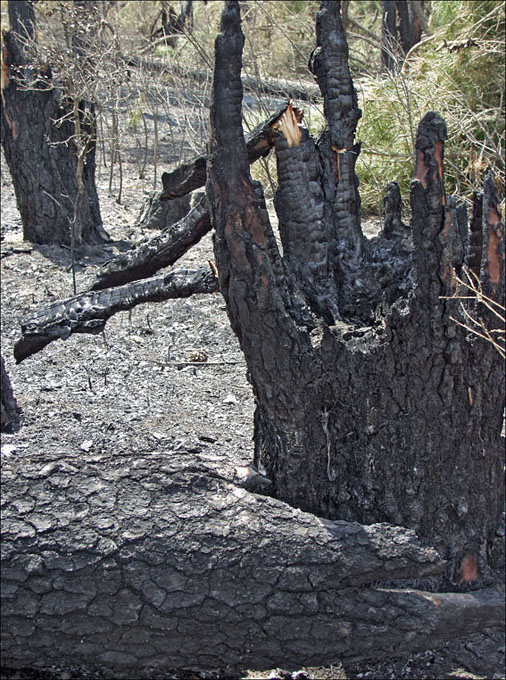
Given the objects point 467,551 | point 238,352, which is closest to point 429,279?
point 467,551

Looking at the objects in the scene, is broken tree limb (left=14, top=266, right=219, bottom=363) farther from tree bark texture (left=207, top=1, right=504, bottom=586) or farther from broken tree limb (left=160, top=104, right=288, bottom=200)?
tree bark texture (left=207, top=1, right=504, bottom=586)

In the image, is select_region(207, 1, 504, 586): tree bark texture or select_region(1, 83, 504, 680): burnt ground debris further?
select_region(1, 83, 504, 680): burnt ground debris

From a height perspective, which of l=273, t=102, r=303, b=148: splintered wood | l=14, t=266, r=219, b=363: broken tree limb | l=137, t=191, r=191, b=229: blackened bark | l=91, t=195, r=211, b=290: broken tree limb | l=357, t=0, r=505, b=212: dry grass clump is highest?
l=357, t=0, r=505, b=212: dry grass clump

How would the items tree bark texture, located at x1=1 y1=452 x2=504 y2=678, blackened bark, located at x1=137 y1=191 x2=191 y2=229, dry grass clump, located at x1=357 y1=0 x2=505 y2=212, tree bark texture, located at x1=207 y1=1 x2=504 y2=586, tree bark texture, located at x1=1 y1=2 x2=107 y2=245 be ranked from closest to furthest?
tree bark texture, located at x1=1 y1=452 x2=504 y2=678 < tree bark texture, located at x1=207 y1=1 x2=504 y2=586 < tree bark texture, located at x1=1 y1=2 x2=107 y2=245 < blackened bark, located at x1=137 y1=191 x2=191 y2=229 < dry grass clump, located at x1=357 y1=0 x2=505 y2=212

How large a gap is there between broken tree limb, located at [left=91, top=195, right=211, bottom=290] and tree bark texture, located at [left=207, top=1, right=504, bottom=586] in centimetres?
57

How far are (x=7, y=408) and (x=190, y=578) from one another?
4.49ft

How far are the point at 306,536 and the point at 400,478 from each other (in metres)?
0.40

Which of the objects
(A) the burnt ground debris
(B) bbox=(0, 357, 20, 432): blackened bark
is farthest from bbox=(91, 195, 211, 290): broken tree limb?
(A) the burnt ground debris

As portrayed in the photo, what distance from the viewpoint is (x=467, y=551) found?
2531 mm

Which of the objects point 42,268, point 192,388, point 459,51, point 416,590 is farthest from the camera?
point 459,51

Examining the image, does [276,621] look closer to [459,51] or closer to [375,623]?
[375,623]

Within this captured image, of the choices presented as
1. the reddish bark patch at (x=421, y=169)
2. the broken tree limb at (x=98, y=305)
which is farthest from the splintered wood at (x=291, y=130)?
the broken tree limb at (x=98, y=305)

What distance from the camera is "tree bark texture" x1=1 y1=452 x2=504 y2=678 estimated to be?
2.13 m

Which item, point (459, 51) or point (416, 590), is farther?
point (459, 51)
